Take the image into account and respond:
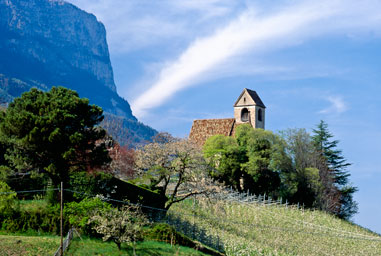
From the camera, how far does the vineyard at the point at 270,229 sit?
33.6m

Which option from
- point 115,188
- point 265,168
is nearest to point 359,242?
point 265,168

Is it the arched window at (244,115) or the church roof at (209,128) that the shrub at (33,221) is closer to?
the church roof at (209,128)

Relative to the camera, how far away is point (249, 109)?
64312 mm

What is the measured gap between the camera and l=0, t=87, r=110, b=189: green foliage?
28.3 metres

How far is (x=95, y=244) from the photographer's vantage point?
2391 cm

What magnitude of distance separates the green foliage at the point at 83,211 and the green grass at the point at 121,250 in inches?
36.6

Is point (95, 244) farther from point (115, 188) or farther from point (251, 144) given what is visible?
point (251, 144)

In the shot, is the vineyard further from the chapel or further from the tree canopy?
the chapel

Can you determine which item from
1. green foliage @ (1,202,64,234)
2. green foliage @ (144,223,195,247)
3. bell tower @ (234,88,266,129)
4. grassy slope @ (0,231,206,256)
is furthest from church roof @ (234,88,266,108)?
green foliage @ (1,202,64,234)

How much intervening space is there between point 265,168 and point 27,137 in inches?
1102

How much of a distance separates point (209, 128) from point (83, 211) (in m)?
38.4

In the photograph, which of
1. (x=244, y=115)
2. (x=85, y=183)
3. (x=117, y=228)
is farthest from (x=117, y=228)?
(x=244, y=115)

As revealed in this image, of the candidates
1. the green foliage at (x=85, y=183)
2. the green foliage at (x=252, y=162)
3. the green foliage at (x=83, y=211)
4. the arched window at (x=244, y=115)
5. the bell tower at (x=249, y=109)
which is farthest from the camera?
the arched window at (x=244, y=115)

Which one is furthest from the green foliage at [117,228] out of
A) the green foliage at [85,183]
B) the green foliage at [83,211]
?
the green foliage at [85,183]
